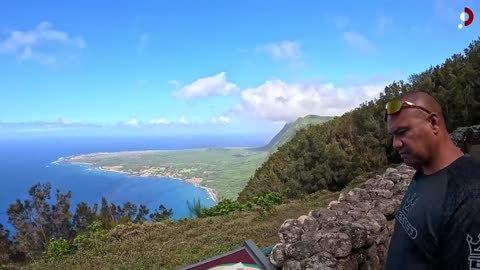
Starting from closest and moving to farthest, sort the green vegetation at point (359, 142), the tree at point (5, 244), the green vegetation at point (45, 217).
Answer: the green vegetation at point (359, 142) → the tree at point (5, 244) → the green vegetation at point (45, 217)

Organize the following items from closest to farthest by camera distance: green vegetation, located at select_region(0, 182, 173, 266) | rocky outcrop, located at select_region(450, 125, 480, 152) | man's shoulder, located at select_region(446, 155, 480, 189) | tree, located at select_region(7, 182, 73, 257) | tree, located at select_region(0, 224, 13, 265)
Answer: man's shoulder, located at select_region(446, 155, 480, 189) → rocky outcrop, located at select_region(450, 125, 480, 152) → tree, located at select_region(0, 224, 13, 265) → green vegetation, located at select_region(0, 182, 173, 266) → tree, located at select_region(7, 182, 73, 257)

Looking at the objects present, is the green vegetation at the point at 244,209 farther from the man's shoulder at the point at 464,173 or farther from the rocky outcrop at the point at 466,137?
the man's shoulder at the point at 464,173

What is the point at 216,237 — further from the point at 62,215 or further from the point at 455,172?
the point at 62,215

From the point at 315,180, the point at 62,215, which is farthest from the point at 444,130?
the point at 62,215

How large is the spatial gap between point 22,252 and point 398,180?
16.5 m

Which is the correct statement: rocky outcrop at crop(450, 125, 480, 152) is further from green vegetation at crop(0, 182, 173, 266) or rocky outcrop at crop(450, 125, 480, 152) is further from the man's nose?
green vegetation at crop(0, 182, 173, 266)

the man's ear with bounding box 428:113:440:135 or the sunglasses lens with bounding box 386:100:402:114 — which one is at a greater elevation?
the sunglasses lens with bounding box 386:100:402:114

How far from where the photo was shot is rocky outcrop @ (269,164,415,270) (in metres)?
3.82

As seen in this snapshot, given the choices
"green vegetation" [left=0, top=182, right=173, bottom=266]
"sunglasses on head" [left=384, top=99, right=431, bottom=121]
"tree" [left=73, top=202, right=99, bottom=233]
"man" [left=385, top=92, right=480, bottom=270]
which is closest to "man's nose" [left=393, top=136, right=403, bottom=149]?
"man" [left=385, top=92, right=480, bottom=270]

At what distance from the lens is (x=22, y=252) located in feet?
55.5

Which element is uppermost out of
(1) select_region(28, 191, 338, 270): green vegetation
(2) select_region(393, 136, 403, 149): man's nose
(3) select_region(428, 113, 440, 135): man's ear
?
(3) select_region(428, 113, 440, 135): man's ear

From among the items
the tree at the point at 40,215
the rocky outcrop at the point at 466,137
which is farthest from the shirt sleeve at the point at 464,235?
the tree at the point at 40,215

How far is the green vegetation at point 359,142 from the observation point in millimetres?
15148

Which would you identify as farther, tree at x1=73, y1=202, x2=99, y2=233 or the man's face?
tree at x1=73, y1=202, x2=99, y2=233
